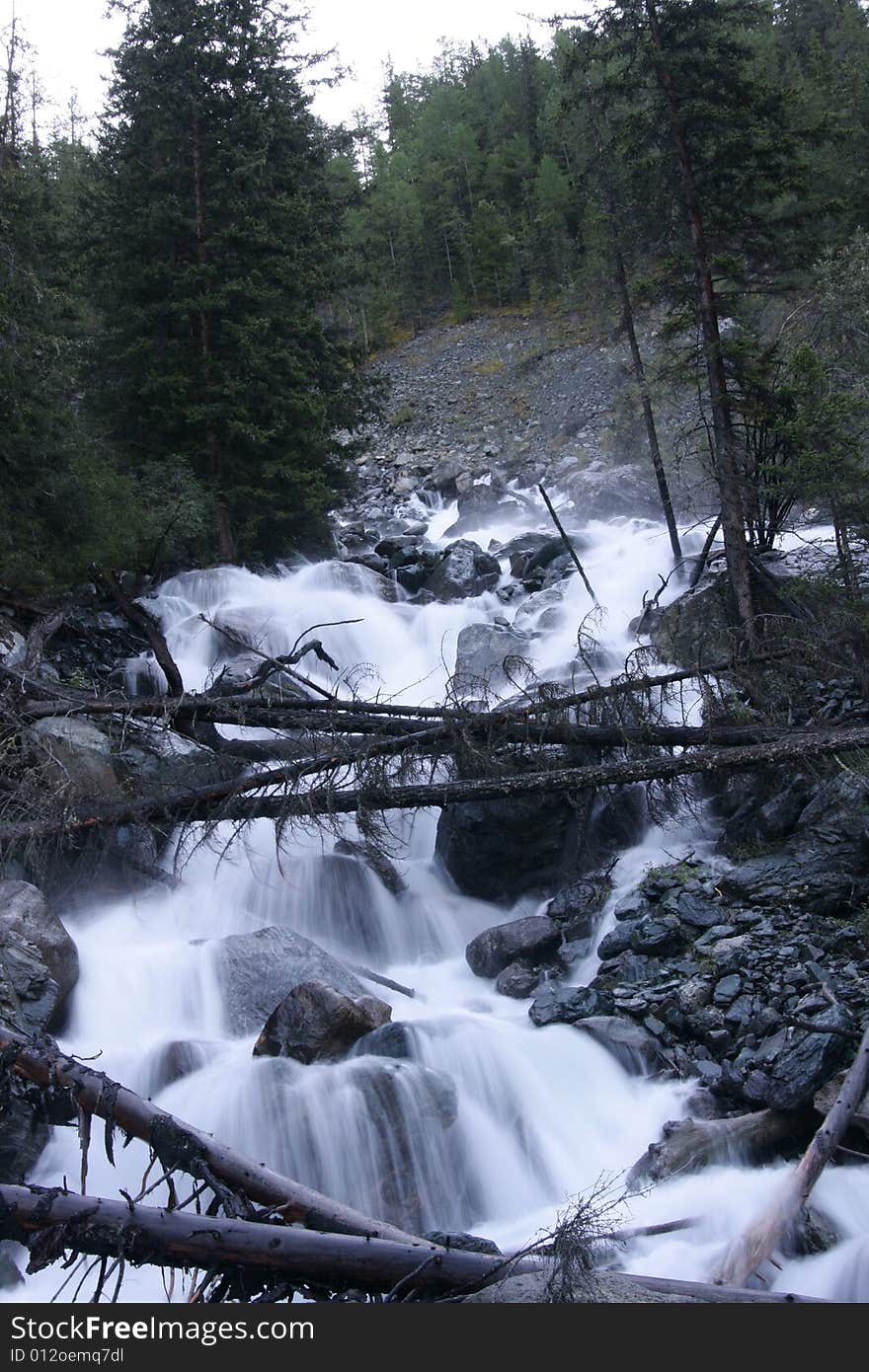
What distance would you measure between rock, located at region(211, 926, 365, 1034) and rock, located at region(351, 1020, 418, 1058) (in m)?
0.43

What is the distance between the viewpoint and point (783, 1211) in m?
5.36

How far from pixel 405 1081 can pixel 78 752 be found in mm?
5244

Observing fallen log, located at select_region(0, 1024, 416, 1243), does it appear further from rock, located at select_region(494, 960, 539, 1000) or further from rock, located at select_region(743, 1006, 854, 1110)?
rock, located at select_region(494, 960, 539, 1000)

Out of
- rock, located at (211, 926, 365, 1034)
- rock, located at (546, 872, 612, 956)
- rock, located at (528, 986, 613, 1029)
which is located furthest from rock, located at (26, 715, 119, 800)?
rock, located at (546, 872, 612, 956)

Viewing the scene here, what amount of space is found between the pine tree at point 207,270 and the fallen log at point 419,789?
1148cm

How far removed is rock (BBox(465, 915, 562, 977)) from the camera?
374 inches

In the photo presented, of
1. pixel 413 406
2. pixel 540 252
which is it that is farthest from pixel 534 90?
pixel 413 406

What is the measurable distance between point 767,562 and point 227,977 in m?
10.5

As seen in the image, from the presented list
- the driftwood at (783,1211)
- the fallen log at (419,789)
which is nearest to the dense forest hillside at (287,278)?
the fallen log at (419,789)

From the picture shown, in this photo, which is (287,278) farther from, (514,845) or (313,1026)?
(313,1026)

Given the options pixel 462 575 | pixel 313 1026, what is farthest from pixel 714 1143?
pixel 462 575

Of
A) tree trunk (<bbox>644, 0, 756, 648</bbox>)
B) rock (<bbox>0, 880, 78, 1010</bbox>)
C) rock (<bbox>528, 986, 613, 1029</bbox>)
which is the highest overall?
tree trunk (<bbox>644, 0, 756, 648</bbox>)

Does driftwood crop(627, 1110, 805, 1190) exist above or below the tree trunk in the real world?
below

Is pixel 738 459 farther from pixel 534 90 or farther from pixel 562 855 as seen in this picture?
pixel 534 90
